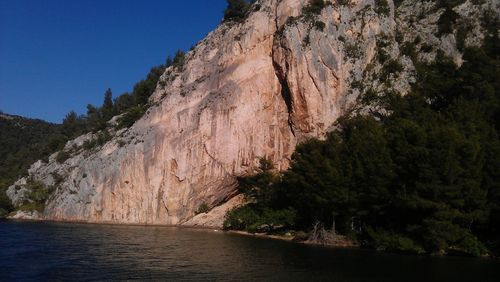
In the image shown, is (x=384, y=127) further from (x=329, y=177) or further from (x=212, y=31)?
(x=212, y=31)

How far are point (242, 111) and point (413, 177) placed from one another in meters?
39.5

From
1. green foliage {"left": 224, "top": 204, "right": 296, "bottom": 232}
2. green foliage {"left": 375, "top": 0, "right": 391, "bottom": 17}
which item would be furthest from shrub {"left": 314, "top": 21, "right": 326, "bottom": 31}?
green foliage {"left": 224, "top": 204, "right": 296, "bottom": 232}

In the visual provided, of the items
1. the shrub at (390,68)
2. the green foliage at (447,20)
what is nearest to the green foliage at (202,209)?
the shrub at (390,68)

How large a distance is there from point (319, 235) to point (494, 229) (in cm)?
1731

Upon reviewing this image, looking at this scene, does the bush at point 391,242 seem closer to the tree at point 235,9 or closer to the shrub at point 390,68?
the shrub at point 390,68

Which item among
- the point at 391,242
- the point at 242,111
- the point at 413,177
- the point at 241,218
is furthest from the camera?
the point at 242,111

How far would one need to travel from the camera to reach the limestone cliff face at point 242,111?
75.0m

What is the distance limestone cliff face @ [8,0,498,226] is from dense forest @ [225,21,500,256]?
8.40 m

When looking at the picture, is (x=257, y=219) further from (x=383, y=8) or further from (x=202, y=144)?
(x=383, y=8)

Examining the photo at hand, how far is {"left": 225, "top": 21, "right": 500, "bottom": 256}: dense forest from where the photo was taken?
41594 millimetres

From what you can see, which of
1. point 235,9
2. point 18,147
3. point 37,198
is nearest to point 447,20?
point 235,9

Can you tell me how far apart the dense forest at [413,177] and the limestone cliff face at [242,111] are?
8401 millimetres

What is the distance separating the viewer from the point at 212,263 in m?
36.0

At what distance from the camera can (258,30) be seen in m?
83.2
